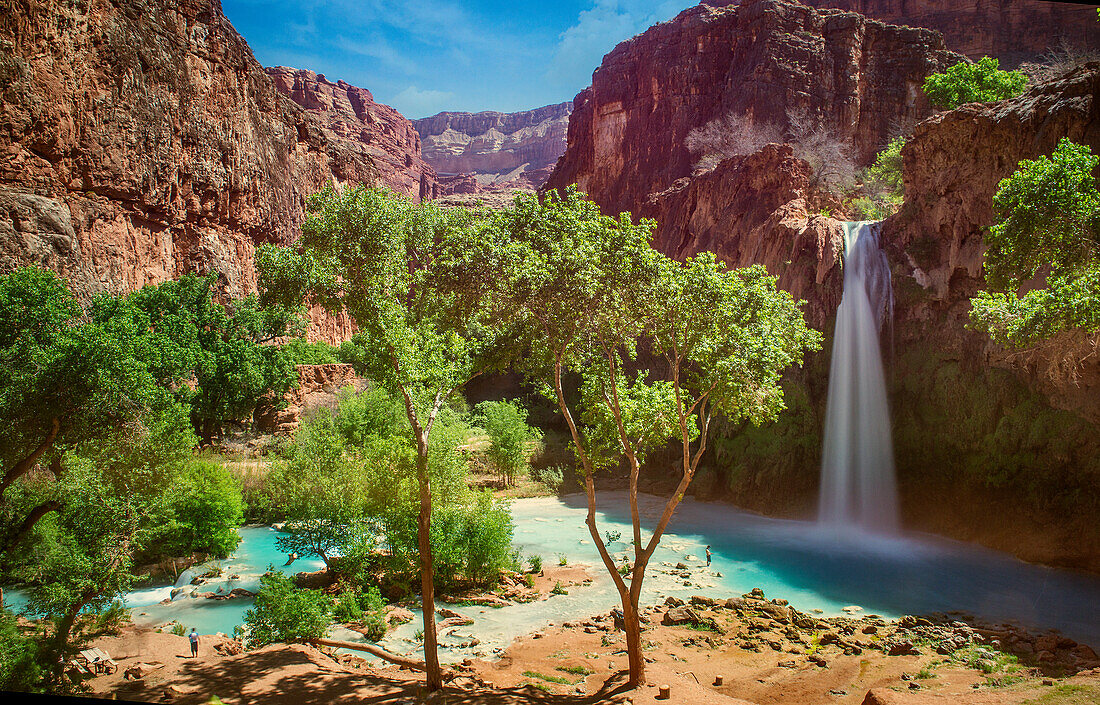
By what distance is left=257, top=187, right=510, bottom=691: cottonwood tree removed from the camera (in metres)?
10.7

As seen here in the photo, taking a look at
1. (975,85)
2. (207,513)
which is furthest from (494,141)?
(207,513)

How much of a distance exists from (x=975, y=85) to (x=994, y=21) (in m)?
26.4

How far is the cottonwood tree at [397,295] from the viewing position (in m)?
10.7

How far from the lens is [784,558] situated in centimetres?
2092

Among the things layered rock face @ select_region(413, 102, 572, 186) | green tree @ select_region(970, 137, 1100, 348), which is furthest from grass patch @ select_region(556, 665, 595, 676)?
layered rock face @ select_region(413, 102, 572, 186)

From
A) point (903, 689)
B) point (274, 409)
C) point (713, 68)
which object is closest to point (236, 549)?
point (274, 409)

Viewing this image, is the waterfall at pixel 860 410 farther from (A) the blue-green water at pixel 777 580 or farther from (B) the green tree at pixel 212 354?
(B) the green tree at pixel 212 354

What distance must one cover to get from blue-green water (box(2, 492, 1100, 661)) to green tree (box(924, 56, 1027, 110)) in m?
29.8

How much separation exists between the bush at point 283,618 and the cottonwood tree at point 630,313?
7.42 m

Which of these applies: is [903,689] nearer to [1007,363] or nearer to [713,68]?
[1007,363]

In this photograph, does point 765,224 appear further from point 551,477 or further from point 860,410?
point 551,477

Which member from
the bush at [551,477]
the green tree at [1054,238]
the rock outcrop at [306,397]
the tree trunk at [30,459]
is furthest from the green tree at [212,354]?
the green tree at [1054,238]

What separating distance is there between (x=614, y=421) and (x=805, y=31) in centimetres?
5769

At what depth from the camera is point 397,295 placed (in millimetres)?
11812
